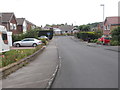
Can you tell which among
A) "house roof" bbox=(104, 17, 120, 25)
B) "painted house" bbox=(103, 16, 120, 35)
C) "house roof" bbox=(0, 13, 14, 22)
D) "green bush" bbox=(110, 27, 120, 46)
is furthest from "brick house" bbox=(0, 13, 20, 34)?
"house roof" bbox=(104, 17, 120, 25)

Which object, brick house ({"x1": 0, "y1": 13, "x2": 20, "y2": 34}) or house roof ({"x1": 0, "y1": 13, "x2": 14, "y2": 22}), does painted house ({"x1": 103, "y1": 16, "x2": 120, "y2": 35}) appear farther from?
house roof ({"x1": 0, "y1": 13, "x2": 14, "y2": 22})

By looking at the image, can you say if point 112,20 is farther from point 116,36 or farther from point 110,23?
point 116,36

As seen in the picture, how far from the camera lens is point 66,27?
405 feet

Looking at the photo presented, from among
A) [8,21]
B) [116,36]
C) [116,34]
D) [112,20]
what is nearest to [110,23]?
[112,20]

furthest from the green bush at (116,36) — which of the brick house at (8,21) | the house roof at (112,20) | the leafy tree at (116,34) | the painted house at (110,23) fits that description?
the brick house at (8,21)

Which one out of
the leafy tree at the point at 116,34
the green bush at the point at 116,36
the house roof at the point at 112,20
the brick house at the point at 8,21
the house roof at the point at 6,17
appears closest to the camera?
the green bush at the point at 116,36

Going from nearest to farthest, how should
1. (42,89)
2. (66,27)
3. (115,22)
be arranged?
(42,89) → (115,22) → (66,27)

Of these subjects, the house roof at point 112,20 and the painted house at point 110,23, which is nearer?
the painted house at point 110,23

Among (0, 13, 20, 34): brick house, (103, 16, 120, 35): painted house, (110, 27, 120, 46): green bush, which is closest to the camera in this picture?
(110, 27, 120, 46): green bush

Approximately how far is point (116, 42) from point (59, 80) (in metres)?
25.0

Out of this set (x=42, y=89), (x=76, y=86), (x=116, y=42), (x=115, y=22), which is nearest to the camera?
(x=42, y=89)

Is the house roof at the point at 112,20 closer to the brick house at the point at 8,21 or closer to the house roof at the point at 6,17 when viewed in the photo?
the brick house at the point at 8,21

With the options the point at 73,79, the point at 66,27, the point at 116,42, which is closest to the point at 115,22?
the point at 116,42

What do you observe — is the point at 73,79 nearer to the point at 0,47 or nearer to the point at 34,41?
the point at 0,47
